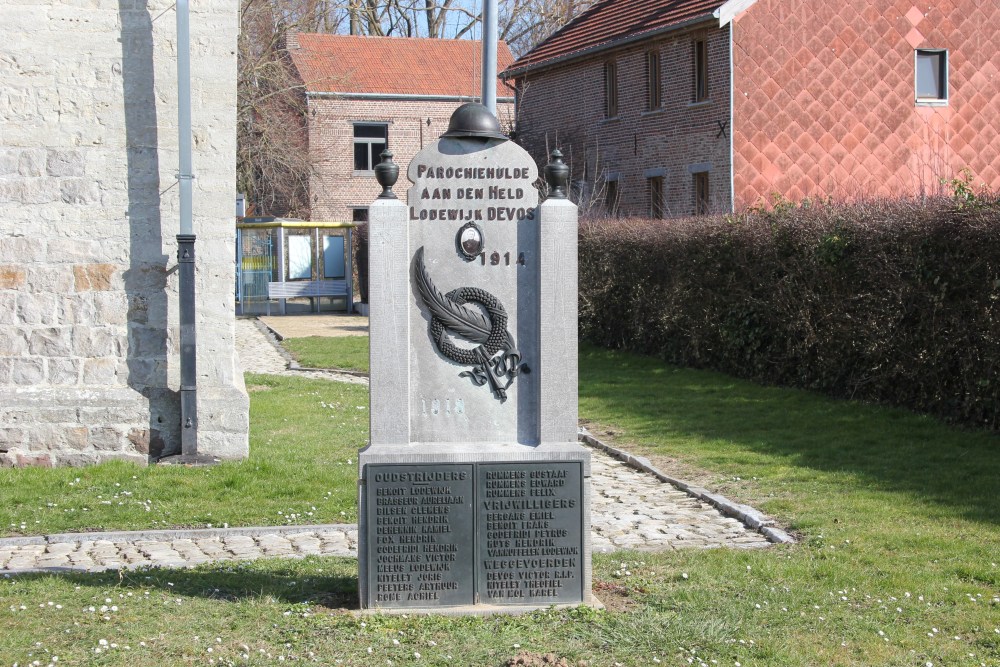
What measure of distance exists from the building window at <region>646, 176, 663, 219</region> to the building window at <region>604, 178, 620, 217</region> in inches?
42.4

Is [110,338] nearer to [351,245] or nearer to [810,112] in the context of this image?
[810,112]

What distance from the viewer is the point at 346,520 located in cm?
823

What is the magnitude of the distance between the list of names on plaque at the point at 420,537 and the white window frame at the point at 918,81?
21.4 m

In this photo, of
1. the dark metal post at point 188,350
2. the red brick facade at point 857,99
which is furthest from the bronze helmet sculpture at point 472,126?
the red brick facade at point 857,99

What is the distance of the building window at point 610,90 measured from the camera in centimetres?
2772

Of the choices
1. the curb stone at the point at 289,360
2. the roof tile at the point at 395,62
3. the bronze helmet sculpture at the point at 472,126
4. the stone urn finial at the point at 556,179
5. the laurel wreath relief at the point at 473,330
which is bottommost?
the curb stone at the point at 289,360

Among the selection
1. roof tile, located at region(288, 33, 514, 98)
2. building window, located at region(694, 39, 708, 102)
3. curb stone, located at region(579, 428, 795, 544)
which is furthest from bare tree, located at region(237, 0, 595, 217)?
curb stone, located at region(579, 428, 795, 544)

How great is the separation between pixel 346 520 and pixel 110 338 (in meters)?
3.44

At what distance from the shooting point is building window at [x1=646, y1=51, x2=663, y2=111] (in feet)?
85.7

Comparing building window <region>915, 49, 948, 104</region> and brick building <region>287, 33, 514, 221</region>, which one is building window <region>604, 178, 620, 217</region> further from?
brick building <region>287, 33, 514, 221</region>

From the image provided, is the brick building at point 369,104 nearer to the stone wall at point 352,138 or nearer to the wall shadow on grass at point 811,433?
the stone wall at point 352,138

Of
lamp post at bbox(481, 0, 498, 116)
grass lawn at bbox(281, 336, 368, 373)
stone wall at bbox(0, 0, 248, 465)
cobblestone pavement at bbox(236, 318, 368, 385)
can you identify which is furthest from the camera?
grass lawn at bbox(281, 336, 368, 373)

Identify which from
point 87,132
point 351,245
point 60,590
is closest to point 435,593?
point 60,590

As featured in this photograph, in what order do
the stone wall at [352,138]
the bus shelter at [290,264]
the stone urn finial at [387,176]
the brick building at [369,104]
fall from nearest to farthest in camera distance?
the stone urn finial at [387,176]
the bus shelter at [290,264]
the stone wall at [352,138]
the brick building at [369,104]
